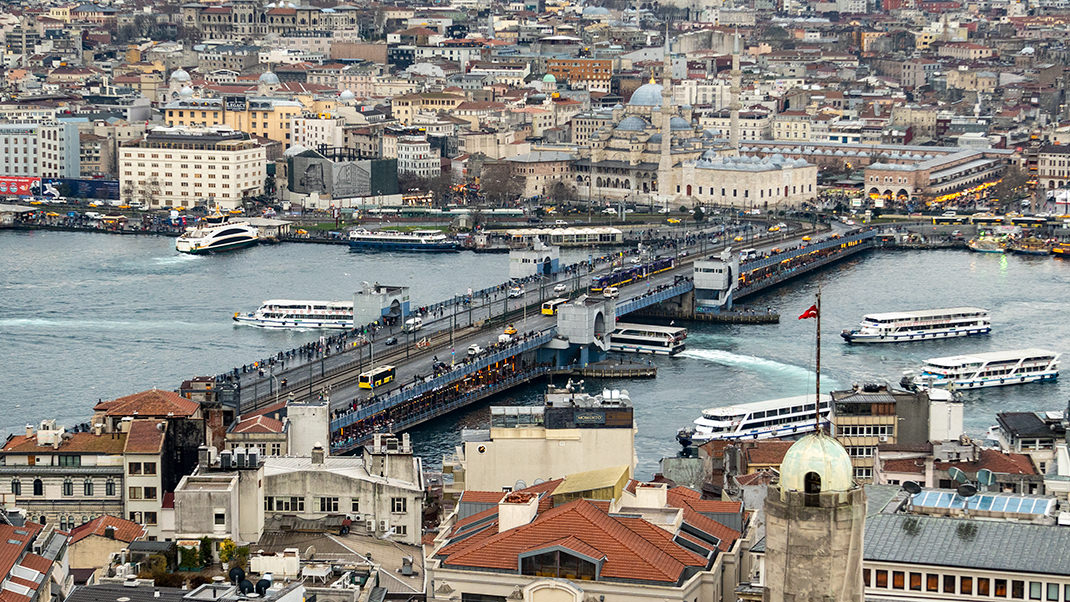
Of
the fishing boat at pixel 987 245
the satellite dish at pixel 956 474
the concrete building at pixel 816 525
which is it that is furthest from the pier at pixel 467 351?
the concrete building at pixel 816 525

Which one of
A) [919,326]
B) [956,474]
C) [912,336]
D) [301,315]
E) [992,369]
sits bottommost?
[301,315]

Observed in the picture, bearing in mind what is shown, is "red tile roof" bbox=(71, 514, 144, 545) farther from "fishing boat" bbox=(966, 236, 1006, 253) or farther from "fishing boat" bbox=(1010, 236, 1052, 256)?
"fishing boat" bbox=(1010, 236, 1052, 256)

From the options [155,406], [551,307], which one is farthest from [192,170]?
[155,406]

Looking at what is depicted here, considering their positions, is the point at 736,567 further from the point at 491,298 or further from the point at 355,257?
the point at 355,257

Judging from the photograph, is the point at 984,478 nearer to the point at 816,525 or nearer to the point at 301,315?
the point at 816,525

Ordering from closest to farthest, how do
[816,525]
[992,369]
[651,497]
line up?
1. [816,525]
2. [651,497]
3. [992,369]

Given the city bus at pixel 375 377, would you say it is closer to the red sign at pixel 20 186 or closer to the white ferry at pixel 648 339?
the white ferry at pixel 648 339

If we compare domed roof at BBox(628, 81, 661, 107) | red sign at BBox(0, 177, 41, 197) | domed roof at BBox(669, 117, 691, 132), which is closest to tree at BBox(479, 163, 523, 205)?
domed roof at BBox(669, 117, 691, 132)
